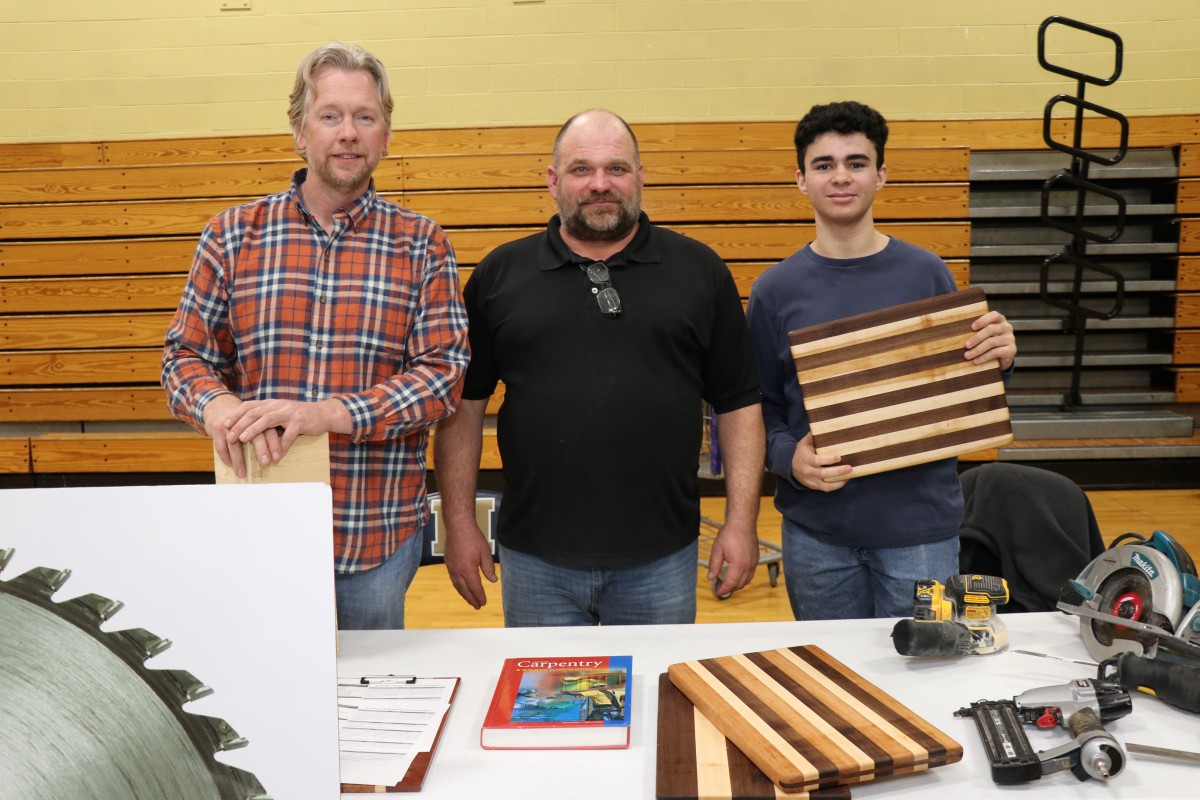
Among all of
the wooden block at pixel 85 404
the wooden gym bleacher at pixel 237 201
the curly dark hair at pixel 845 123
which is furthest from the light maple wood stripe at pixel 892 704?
the wooden block at pixel 85 404

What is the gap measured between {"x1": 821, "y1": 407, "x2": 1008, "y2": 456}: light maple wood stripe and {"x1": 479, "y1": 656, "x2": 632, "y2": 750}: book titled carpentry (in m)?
0.64

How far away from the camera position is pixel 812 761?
44.2 inches

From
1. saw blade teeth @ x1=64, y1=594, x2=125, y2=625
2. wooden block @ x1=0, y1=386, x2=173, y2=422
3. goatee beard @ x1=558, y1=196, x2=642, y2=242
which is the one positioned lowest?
wooden block @ x1=0, y1=386, x2=173, y2=422

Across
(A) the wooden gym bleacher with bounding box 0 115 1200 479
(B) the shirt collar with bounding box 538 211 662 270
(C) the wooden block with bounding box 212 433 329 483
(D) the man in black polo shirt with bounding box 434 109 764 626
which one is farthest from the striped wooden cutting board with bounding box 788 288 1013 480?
(A) the wooden gym bleacher with bounding box 0 115 1200 479

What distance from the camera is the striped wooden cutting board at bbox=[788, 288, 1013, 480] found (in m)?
1.85

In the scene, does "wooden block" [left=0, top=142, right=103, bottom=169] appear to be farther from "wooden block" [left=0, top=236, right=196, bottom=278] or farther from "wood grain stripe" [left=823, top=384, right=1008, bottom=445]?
"wood grain stripe" [left=823, top=384, right=1008, bottom=445]

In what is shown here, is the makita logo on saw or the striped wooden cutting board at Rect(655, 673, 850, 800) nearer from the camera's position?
the striped wooden cutting board at Rect(655, 673, 850, 800)

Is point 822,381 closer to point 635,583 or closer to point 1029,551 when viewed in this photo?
point 635,583

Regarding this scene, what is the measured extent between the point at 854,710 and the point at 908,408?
2.49ft

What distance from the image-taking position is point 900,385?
186cm

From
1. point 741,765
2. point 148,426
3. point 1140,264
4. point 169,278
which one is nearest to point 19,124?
point 169,278

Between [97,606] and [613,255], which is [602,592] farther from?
[97,606]

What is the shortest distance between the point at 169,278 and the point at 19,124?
1.29 metres

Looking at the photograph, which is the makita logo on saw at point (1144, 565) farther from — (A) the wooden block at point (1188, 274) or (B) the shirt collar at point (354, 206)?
(A) the wooden block at point (1188, 274)
